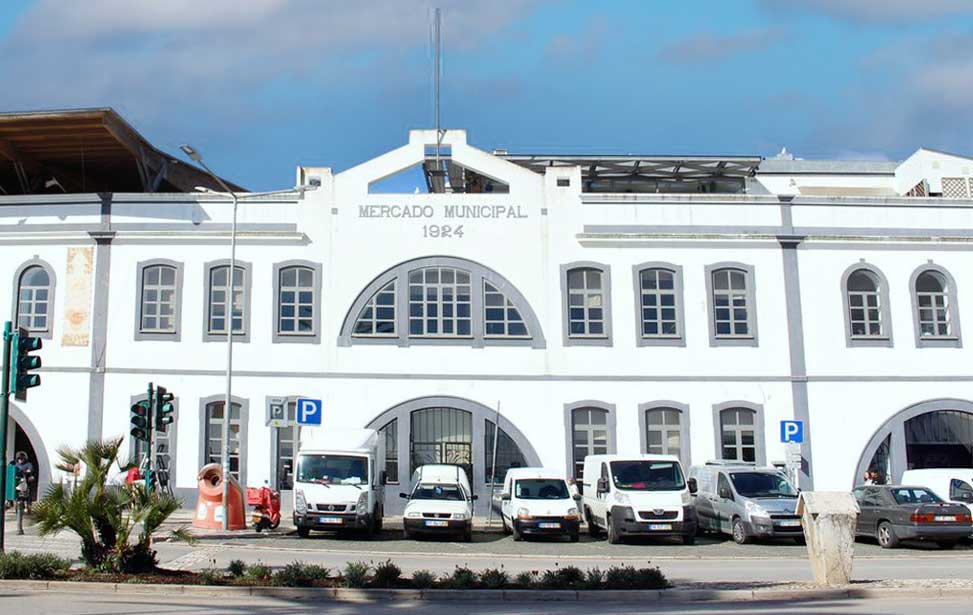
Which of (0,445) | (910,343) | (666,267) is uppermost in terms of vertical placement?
(666,267)

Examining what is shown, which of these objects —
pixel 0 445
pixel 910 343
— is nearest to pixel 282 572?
pixel 0 445

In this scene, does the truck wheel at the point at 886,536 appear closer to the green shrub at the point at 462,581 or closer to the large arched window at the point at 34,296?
the green shrub at the point at 462,581

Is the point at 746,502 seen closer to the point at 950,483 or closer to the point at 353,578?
the point at 950,483

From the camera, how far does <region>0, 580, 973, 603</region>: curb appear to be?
45.7ft

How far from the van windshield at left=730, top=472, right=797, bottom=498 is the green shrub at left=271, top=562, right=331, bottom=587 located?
12086 mm

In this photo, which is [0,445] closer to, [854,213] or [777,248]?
[777,248]

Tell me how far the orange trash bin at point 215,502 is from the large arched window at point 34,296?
8826 mm

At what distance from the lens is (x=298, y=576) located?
14.4 meters

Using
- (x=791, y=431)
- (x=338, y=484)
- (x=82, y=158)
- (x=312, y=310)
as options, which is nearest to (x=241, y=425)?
(x=312, y=310)

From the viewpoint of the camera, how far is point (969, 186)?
121 feet

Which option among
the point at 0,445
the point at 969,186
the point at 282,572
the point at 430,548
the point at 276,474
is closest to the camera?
the point at 282,572

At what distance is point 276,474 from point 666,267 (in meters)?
13.0

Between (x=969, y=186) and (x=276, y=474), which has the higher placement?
(x=969, y=186)

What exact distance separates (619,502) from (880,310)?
41.4 feet
